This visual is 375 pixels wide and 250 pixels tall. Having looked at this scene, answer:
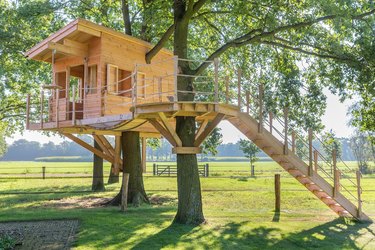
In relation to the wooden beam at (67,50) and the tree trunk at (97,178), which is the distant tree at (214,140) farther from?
the wooden beam at (67,50)

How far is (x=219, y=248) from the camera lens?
8.59 metres

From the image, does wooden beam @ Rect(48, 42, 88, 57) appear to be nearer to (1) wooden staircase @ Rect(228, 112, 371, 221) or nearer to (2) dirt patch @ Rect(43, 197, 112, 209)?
(2) dirt patch @ Rect(43, 197, 112, 209)

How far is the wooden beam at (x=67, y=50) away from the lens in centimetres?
1349

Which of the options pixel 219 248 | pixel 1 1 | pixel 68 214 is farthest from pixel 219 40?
pixel 1 1

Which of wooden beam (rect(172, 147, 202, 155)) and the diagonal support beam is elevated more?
the diagonal support beam

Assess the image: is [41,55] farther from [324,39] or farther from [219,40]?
[324,39]

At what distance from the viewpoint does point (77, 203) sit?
1605cm

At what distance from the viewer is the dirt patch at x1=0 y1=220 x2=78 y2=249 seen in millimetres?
8531

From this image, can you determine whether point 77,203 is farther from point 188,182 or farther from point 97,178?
point 188,182

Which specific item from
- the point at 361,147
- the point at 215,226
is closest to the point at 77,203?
the point at 215,226

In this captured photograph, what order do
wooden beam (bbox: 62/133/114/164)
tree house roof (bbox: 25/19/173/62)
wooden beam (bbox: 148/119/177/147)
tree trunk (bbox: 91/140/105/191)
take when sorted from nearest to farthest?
wooden beam (bbox: 148/119/177/147), tree house roof (bbox: 25/19/173/62), wooden beam (bbox: 62/133/114/164), tree trunk (bbox: 91/140/105/191)

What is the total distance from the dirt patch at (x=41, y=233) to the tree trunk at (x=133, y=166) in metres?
4.74

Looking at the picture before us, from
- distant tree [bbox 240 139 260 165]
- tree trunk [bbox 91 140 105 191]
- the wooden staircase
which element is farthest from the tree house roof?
distant tree [bbox 240 139 260 165]

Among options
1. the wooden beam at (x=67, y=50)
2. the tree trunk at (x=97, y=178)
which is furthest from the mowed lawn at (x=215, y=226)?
the wooden beam at (x=67, y=50)
